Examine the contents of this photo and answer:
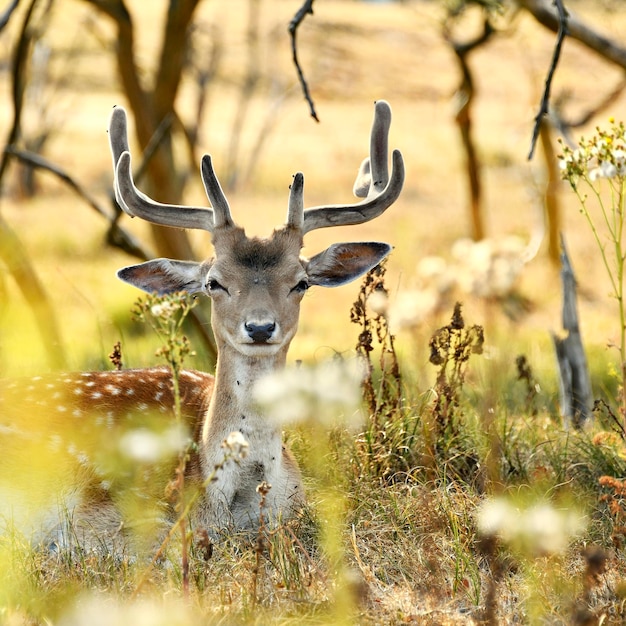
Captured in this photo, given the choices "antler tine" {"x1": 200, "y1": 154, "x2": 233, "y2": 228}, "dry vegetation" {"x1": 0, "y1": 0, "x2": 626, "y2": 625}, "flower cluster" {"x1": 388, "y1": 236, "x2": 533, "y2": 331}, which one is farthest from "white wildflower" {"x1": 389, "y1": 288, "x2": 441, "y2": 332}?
"antler tine" {"x1": 200, "y1": 154, "x2": 233, "y2": 228}

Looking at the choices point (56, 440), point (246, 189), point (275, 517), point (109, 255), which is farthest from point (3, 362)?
point (246, 189)

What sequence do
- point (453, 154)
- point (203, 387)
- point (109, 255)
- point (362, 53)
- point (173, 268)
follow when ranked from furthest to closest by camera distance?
point (362, 53)
point (453, 154)
point (109, 255)
point (203, 387)
point (173, 268)

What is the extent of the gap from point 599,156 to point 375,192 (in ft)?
4.18

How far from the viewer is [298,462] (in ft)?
16.8

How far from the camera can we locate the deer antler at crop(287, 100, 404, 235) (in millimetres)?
4691

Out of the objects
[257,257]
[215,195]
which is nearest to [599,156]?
[257,257]

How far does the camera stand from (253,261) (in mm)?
4594

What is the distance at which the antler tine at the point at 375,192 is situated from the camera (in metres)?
4.75

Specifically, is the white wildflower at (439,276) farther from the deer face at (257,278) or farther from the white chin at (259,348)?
the white chin at (259,348)

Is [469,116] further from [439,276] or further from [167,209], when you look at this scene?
[439,276]

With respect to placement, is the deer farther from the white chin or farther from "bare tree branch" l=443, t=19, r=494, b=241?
"bare tree branch" l=443, t=19, r=494, b=241

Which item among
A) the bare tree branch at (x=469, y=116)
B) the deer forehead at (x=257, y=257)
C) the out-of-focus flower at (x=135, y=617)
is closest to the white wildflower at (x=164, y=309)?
the out-of-focus flower at (x=135, y=617)

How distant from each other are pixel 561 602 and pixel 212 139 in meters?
34.9

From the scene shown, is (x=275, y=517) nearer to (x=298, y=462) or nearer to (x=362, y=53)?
(x=298, y=462)
